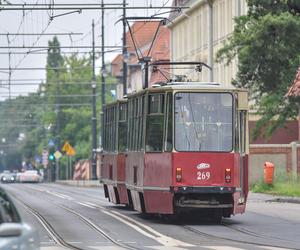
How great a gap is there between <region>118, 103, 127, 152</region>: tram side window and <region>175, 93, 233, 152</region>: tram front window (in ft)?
14.9

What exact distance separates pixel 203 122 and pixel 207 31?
145 ft

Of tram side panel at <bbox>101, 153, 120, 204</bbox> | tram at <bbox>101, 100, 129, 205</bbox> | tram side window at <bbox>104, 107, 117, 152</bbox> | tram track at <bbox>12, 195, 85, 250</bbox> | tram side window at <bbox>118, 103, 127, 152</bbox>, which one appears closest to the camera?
tram track at <bbox>12, 195, 85, 250</bbox>

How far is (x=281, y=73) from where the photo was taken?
45344mm

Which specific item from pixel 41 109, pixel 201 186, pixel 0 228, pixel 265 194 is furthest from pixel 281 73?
pixel 41 109

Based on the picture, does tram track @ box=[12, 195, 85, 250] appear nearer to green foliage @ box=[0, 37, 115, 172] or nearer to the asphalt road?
the asphalt road

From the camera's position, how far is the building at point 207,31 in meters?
63.0

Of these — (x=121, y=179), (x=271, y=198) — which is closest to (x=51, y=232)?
(x=121, y=179)

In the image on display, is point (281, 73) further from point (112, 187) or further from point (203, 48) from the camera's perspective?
point (203, 48)

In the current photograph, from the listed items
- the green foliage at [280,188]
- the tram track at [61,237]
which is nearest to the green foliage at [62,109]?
the green foliage at [280,188]

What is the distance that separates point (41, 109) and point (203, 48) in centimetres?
5267

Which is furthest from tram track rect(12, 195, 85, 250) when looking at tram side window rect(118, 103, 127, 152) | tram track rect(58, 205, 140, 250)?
tram side window rect(118, 103, 127, 152)

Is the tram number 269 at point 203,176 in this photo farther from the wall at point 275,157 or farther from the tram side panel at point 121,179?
the wall at point 275,157

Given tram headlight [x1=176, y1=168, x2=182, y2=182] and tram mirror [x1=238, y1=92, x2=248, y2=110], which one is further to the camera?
tram mirror [x1=238, y1=92, x2=248, y2=110]

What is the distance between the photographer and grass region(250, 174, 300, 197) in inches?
1518
